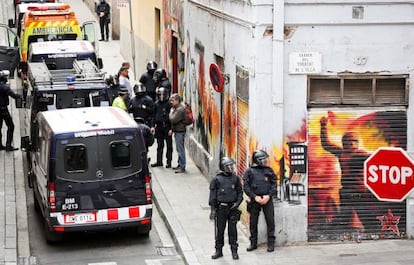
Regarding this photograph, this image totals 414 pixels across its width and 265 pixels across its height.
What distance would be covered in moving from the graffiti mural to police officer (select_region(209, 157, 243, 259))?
149cm

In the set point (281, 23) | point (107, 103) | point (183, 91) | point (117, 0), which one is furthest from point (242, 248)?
point (117, 0)

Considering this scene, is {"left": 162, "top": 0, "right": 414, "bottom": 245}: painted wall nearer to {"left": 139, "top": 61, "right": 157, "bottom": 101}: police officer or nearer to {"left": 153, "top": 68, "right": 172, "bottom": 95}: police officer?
{"left": 153, "top": 68, "right": 172, "bottom": 95}: police officer

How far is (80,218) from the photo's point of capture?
581 inches

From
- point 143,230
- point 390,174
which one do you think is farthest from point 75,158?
point 390,174

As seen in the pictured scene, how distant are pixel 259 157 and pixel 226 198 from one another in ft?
2.63

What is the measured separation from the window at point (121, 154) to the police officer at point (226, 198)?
1524 millimetres

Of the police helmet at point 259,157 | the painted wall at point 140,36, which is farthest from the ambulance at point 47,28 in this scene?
the police helmet at point 259,157

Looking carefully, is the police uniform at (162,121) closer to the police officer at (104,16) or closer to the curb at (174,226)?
the curb at (174,226)

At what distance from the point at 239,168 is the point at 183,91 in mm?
7236

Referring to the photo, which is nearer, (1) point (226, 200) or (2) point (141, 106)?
(1) point (226, 200)

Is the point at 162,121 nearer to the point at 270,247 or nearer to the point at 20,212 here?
the point at 20,212

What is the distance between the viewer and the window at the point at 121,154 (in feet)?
48.5

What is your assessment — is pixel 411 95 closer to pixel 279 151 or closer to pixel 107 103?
pixel 279 151

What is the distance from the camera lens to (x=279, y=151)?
14.9m
